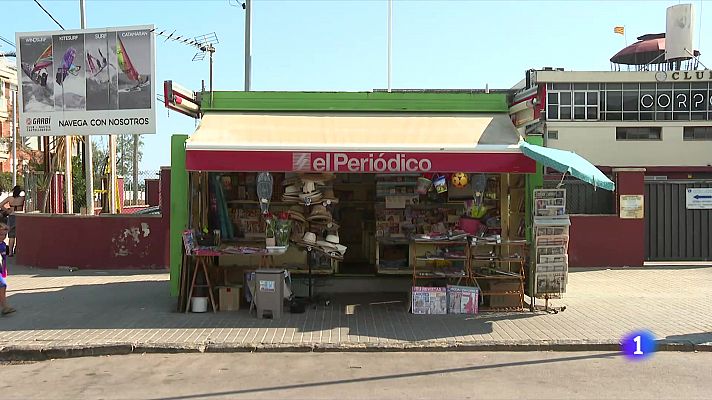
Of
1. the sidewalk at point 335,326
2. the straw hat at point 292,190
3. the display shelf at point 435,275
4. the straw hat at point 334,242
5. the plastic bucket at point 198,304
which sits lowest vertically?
the sidewalk at point 335,326

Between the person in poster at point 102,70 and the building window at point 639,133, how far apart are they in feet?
128

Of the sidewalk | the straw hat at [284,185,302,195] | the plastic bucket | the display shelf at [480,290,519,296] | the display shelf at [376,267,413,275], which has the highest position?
the straw hat at [284,185,302,195]

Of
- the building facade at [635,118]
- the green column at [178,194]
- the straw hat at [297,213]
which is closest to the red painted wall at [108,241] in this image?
the green column at [178,194]

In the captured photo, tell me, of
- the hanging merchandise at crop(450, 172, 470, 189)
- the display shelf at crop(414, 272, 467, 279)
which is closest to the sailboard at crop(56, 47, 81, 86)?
the hanging merchandise at crop(450, 172, 470, 189)

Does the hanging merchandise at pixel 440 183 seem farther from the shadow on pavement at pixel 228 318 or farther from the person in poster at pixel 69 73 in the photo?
the person in poster at pixel 69 73

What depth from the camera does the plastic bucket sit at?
931cm

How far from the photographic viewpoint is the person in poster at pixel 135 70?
1494 centimetres

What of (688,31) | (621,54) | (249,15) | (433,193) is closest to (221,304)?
(433,193)

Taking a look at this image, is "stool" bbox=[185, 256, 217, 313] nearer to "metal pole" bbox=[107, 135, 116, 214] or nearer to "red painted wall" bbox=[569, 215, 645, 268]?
"red painted wall" bbox=[569, 215, 645, 268]

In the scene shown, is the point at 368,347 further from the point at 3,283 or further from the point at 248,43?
the point at 248,43

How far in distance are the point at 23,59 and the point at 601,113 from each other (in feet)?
129

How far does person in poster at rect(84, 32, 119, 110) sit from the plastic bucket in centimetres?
764

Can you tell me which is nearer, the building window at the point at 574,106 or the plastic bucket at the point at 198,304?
the plastic bucket at the point at 198,304

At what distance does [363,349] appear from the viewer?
7.51 m
